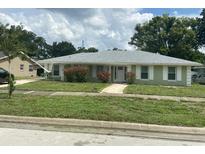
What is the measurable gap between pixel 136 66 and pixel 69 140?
75.0ft

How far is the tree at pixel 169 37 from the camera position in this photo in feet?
171

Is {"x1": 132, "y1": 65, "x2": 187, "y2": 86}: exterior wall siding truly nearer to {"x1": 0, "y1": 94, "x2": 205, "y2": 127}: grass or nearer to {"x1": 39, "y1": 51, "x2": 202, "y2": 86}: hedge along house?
{"x1": 39, "y1": 51, "x2": 202, "y2": 86}: hedge along house

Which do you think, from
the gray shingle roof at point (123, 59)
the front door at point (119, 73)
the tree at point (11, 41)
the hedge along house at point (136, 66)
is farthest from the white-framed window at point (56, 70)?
the tree at point (11, 41)

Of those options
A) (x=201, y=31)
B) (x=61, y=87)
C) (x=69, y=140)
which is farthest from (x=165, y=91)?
(x=201, y=31)

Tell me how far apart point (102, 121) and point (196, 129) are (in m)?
2.68

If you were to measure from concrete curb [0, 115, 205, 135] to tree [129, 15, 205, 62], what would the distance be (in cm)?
4484

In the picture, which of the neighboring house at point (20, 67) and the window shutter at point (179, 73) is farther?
the neighboring house at point (20, 67)

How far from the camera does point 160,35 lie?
5534 centimetres

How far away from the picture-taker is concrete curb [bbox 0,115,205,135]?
27.3ft

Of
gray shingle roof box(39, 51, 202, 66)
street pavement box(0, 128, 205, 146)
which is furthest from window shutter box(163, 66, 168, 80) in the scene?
street pavement box(0, 128, 205, 146)

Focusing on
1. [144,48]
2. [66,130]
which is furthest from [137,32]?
[66,130]

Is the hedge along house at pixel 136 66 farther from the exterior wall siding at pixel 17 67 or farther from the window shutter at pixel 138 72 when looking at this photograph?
the exterior wall siding at pixel 17 67

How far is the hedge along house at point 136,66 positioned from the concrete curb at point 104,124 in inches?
784
